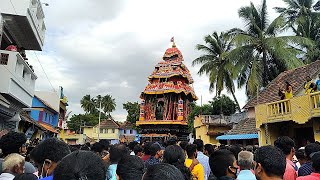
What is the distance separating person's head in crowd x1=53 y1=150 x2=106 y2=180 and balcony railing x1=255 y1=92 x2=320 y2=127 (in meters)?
11.3

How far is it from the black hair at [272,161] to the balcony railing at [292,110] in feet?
32.1

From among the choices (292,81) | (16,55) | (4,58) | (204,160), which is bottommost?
(204,160)

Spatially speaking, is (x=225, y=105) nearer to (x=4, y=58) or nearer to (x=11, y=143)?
(x=4, y=58)

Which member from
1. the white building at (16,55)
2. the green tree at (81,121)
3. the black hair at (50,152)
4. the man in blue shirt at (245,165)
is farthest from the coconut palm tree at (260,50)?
the green tree at (81,121)

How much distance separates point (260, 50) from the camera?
73.7 feet

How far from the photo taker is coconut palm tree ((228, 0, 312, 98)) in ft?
67.2

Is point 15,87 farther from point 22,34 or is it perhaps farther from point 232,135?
point 232,135

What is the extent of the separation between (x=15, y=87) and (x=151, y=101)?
84.1ft

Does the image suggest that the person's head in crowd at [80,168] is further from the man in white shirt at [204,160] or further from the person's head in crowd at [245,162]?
the man in white shirt at [204,160]

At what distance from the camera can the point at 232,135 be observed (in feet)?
62.0

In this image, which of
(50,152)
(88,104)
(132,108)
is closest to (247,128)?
(50,152)

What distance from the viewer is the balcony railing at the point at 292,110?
1148 cm

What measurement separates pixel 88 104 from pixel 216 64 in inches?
1931

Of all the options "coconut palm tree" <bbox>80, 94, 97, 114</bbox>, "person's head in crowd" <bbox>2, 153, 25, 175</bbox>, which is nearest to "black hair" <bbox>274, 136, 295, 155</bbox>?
"person's head in crowd" <bbox>2, 153, 25, 175</bbox>
